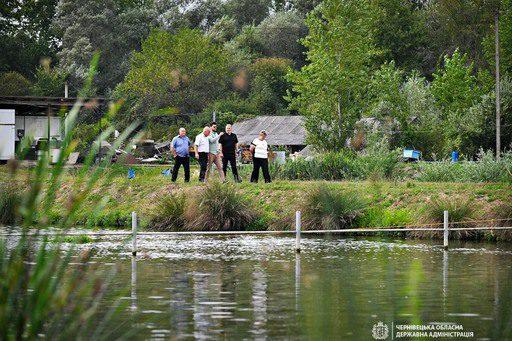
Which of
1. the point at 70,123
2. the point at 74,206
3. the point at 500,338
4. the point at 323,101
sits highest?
the point at 323,101

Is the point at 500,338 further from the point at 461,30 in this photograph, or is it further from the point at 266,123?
the point at 461,30

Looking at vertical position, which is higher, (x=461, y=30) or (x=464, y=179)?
(x=461, y=30)

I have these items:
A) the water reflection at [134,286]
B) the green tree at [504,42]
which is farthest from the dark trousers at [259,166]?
the green tree at [504,42]

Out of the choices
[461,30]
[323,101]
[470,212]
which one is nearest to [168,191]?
[470,212]

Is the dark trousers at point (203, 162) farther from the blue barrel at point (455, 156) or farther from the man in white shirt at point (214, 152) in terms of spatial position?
the blue barrel at point (455, 156)

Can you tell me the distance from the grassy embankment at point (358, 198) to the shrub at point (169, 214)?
0.15 meters

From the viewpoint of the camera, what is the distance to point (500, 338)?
11891 millimetres

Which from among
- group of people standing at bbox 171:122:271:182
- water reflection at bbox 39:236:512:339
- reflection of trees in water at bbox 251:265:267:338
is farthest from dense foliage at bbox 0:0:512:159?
reflection of trees in water at bbox 251:265:267:338

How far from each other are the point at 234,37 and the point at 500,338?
97463mm

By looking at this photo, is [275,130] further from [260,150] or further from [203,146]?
[203,146]

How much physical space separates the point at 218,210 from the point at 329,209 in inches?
117

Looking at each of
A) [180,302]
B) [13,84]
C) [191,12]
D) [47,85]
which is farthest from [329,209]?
[191,12]

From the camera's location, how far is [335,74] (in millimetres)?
47188

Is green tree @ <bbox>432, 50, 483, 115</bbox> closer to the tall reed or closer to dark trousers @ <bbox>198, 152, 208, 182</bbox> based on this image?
dark trousers @ <bbox>198, 152, 208, 182</bbox>
